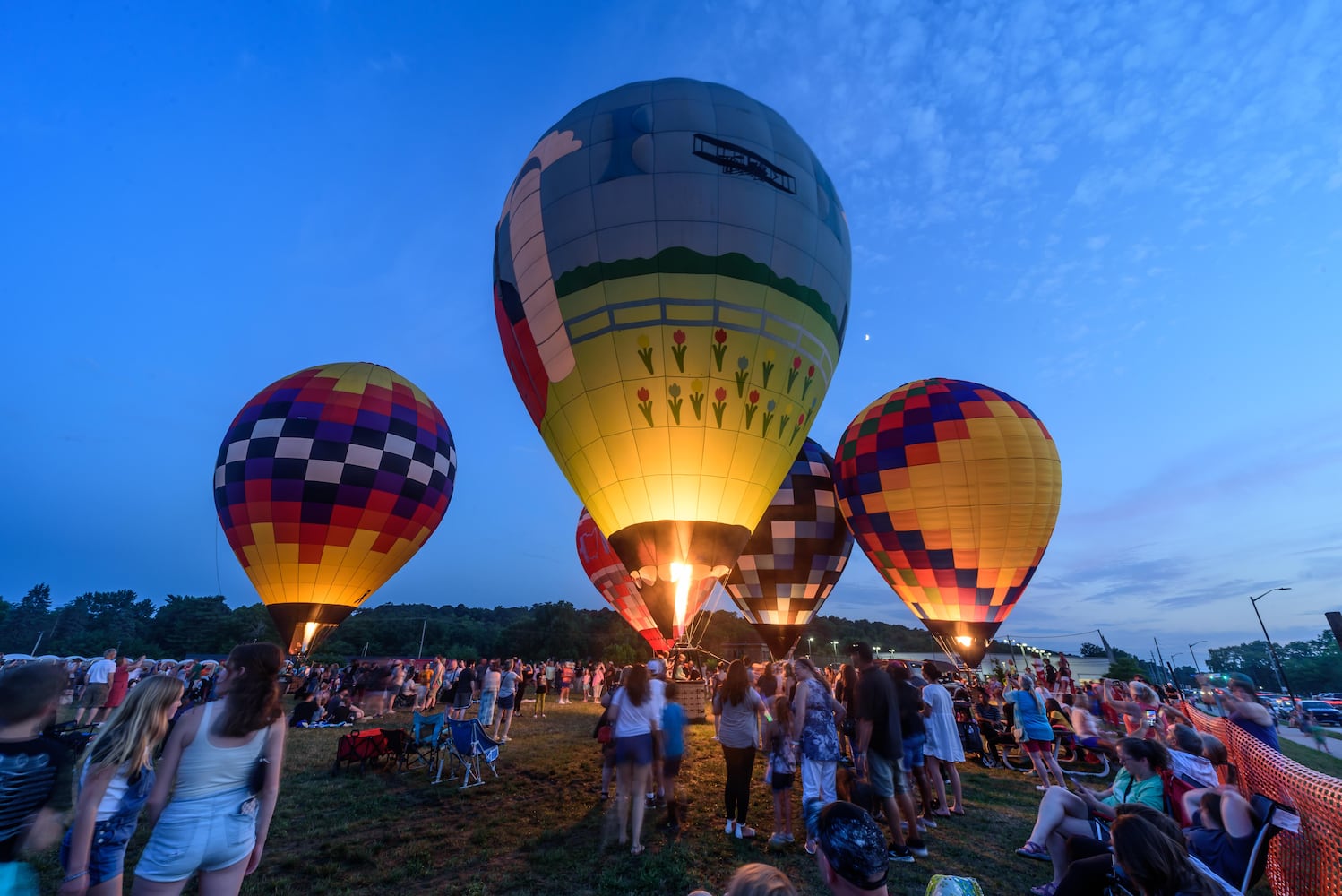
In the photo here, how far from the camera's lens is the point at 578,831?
5559 mm

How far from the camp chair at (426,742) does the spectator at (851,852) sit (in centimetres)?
744

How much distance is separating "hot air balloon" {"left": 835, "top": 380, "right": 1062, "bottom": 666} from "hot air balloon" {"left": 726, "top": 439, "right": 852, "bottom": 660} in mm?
1766

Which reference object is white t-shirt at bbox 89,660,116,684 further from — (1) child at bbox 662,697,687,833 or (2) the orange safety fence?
(2) the orange safety fence

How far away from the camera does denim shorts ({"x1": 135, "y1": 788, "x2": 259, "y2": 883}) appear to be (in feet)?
8.11

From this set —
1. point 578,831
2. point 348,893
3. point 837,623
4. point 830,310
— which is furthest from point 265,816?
point 837,623

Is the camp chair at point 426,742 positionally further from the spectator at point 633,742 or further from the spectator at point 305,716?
the spectator at point 305,716

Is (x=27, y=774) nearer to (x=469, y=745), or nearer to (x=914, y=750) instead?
(x=469, y=745)

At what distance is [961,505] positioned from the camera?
15.2 meters

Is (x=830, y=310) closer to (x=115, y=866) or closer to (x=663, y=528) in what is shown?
(x=663, y=528)

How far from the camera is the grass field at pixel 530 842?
14.4 feet

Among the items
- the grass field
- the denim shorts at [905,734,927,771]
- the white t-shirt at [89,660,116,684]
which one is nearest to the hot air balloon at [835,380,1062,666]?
the grass field

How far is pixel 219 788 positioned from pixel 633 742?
3.30m

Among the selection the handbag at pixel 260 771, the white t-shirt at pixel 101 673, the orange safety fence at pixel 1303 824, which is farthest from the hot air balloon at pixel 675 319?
the white t-shirt at pixel 101 673

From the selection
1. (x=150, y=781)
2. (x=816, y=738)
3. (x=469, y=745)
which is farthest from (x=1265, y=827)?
(x=469, y=745)
